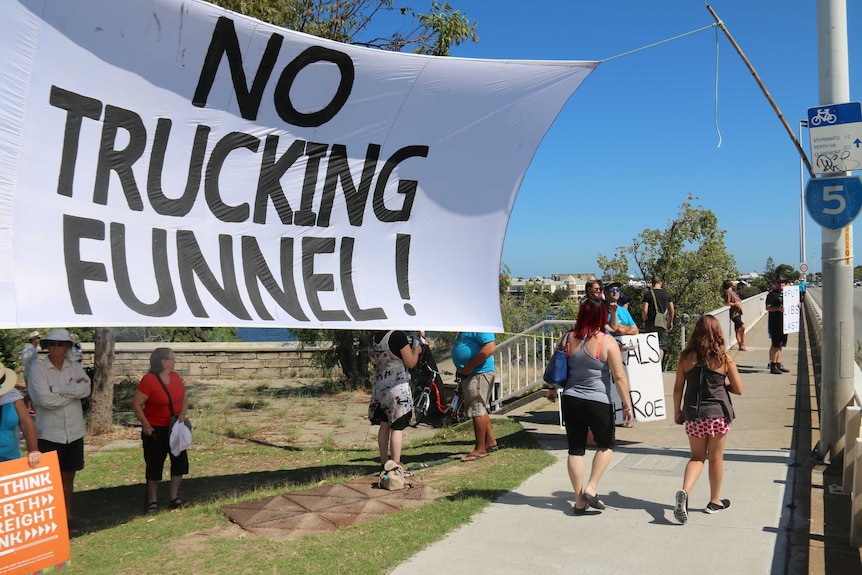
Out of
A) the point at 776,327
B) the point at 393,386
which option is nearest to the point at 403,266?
the point at 393,386

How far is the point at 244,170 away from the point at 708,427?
4078 millimetres

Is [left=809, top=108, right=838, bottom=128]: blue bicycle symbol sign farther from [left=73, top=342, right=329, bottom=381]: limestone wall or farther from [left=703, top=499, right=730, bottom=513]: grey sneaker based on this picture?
[left=73, top=342, right=329, bottom=381]: limestone wall

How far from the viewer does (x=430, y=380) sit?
37.3 feet

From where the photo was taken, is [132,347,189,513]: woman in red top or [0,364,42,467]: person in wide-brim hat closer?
[0,364,42,467]: person in wide-brim hat

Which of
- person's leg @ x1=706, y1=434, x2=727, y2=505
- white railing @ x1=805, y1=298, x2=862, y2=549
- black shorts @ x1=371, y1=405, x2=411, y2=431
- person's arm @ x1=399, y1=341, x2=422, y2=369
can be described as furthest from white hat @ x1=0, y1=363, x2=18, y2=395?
white railing @ x1=805, y1=298, x2=862, y2=549

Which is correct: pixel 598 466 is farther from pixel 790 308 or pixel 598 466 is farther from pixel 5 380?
pixel 790 308

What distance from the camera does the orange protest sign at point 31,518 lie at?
481 cm

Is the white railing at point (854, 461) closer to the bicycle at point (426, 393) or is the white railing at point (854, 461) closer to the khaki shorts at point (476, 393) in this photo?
the khaki shorts at point (476, 393)

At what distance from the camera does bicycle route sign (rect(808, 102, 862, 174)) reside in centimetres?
677

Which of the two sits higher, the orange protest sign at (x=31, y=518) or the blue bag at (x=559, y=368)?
the blue bag at (x=559, y=368)

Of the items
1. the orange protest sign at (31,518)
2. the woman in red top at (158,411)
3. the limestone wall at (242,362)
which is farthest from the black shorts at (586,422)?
the limestone wall at (242,362)

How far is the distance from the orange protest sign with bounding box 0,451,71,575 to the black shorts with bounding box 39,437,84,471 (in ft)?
2.89

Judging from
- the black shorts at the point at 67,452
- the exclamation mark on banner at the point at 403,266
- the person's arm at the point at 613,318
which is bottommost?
the black shorts at the point at 67,452

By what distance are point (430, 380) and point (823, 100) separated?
22.1ft
